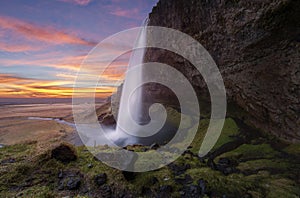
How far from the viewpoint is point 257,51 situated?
12.2m

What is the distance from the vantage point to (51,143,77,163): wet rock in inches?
480

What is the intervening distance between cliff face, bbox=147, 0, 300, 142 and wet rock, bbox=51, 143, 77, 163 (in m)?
11.1

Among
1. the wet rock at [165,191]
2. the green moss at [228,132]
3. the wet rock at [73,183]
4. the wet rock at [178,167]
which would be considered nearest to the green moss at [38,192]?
the wet rock at [73,183]

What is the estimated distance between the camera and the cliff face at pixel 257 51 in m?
10.7

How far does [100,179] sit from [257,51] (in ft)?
37.7

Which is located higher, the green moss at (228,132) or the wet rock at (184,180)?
the green moss at (228,132)

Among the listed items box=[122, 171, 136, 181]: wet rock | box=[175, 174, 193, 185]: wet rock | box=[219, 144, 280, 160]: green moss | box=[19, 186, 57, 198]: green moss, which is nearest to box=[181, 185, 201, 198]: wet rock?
box=[175, 174, 193, 185]: wet rock

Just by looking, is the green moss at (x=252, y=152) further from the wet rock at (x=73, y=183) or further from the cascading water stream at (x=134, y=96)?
the cascading water stream at (x=134, y=96)

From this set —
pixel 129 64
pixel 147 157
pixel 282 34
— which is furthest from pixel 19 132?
pixel 282 34

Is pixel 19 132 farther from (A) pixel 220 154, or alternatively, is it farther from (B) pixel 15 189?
(A) pixel 220 154

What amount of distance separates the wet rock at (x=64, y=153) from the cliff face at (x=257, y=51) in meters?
11.1

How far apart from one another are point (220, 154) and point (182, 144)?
11.9 feet

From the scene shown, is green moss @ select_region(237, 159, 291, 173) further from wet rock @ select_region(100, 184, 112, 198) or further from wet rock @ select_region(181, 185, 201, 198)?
wet rock @ select_region(100, 184, 112, 198)

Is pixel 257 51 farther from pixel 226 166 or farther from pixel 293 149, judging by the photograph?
pixel 226 166
